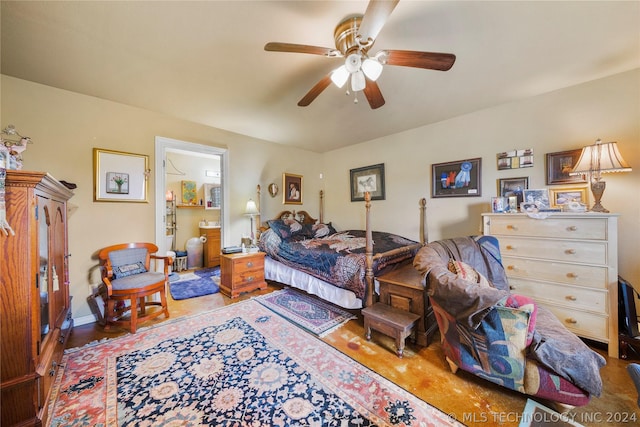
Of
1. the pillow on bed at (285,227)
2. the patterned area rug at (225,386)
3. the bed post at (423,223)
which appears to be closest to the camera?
the patterned area rug at (225,386)

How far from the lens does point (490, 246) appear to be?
7.42 ft

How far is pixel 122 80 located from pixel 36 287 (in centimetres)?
207

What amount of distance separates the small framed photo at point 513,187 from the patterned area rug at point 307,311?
2.38m

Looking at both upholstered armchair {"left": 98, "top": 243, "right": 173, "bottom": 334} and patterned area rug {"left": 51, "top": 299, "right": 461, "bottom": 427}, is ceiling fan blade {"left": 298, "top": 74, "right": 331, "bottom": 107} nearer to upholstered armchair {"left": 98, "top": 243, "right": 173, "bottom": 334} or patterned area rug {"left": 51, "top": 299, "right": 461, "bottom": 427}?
patterned area rug {"left": 51, "top": 299, "right": 461, "bottom": 427}

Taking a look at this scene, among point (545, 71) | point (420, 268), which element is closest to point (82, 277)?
point (420, 268)

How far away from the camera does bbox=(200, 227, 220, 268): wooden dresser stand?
4801 mm

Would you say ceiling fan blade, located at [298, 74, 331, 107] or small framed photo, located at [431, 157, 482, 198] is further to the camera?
small framed photo, located at [431, 157, 482, 198]

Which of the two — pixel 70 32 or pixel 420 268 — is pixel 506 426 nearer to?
pixel 420 268

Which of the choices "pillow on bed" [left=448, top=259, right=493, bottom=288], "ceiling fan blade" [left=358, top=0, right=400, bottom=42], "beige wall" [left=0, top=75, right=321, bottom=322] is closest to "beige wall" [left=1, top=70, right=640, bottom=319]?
"beige wall" [left=0, top=75, right=321, bottom=322]

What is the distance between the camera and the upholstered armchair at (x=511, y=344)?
3.89ft

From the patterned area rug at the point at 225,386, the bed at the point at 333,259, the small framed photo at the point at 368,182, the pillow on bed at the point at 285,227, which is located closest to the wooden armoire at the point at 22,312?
the patterned area rug at the point at 225,386

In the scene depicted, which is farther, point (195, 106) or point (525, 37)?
point (195, 106)

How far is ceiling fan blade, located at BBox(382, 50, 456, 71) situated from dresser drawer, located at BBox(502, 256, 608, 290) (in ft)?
6.81

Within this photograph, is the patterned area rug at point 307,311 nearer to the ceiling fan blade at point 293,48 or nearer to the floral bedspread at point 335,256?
the floral bedspread at point 335,256
